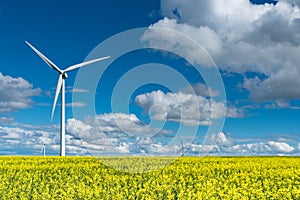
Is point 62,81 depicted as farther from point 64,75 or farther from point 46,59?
point 46,59

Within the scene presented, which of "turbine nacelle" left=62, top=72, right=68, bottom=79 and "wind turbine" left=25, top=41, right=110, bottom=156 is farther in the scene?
"turbine nacelle" left=62, top=72, right=68, bottom=79

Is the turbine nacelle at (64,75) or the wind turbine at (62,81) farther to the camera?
the turbine nacelle at (64,75)

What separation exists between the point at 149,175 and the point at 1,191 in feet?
19.5

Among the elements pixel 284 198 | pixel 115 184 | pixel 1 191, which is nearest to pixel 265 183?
pixel 284 198

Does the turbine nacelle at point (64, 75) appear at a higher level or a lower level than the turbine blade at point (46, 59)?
lower

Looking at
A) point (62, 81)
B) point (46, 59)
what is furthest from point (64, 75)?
point (46, 59)

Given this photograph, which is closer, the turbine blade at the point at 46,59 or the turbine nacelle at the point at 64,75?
the turbine blade at the point at 46,59

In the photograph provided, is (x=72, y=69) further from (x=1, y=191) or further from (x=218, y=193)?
(x=218, y=193)

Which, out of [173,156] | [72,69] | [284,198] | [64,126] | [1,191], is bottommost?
[284,198]

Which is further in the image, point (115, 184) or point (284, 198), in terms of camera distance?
point (115, 184)

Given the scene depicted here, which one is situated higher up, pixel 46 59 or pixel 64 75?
pixel 46 59

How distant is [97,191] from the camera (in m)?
14.1

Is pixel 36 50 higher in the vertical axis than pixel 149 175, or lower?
higher

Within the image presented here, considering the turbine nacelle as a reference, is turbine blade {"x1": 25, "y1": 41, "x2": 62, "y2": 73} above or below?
above
